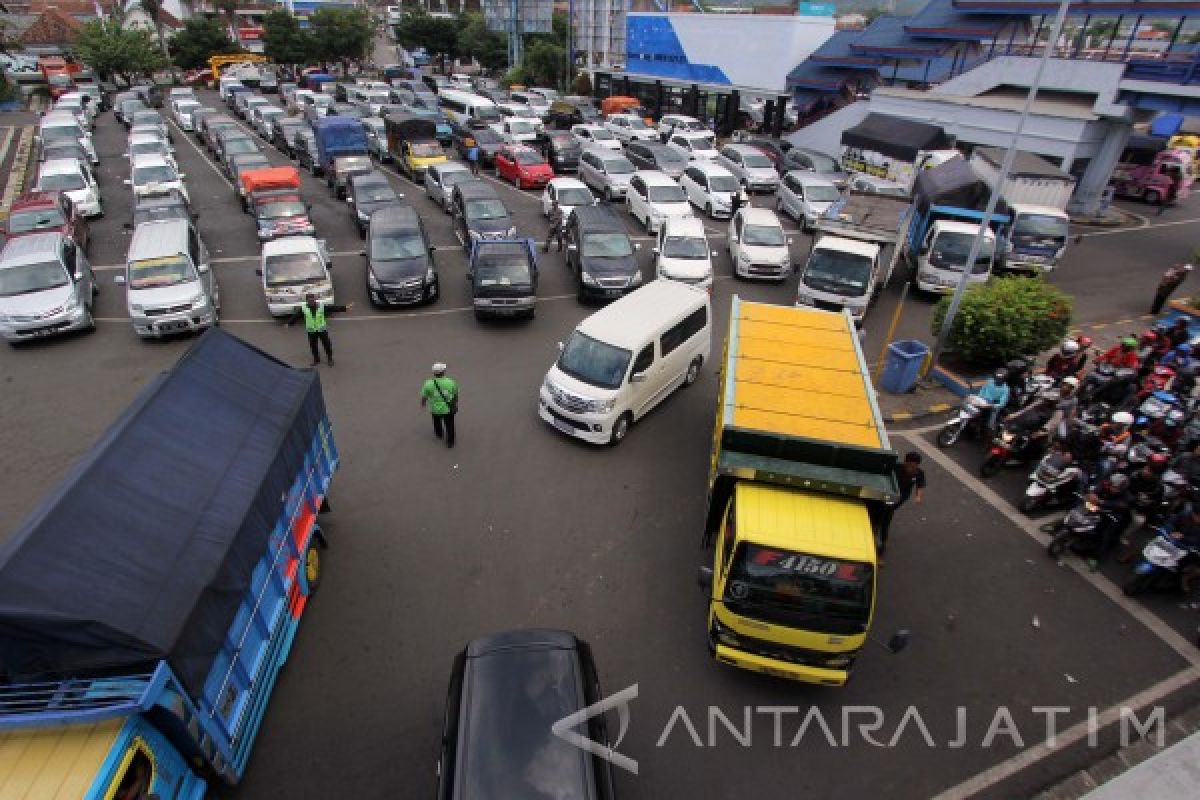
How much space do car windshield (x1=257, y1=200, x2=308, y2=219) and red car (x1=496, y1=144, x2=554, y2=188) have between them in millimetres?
9931

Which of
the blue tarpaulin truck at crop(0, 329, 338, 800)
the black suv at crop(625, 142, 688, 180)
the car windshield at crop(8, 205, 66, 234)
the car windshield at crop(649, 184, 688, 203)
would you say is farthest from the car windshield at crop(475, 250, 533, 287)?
the black suv at crop(625, 142, 688, 180)

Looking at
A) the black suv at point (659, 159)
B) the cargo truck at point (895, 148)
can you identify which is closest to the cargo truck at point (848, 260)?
the cargo truck at point (895, 148)

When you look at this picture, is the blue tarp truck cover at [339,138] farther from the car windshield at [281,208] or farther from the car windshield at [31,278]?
the car windshield at [31,278]

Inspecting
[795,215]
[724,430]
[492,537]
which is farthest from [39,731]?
[795,215]

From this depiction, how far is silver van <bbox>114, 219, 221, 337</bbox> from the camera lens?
1382cm

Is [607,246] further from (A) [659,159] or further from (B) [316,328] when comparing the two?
(A) [659,159]

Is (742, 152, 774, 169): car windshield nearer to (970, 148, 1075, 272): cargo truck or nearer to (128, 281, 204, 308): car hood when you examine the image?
(970, 148, 1075, 272): cargo truck

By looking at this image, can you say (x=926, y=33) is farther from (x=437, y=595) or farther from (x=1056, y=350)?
(x=437, y=595)

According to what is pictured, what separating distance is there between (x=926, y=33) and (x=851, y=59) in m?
3.60

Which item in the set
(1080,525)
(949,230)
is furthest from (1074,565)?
(949,230)

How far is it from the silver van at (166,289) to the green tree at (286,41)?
59.8 m

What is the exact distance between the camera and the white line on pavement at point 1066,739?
6320 mm

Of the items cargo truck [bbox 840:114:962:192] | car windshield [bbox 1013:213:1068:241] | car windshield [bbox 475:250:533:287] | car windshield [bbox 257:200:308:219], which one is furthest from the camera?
cargo truck [bbox 840:114:962:192]

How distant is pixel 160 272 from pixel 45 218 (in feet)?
22.0
